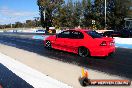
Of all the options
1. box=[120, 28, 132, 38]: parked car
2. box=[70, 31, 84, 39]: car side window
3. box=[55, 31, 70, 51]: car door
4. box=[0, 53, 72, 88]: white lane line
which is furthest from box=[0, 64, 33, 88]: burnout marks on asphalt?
box=[120, 28, 132, 38]: parked car

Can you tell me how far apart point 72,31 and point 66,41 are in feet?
2.27

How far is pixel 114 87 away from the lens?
8.13 m

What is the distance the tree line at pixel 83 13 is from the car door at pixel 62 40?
3624cm

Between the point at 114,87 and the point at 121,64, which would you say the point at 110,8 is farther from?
the point at 114,87

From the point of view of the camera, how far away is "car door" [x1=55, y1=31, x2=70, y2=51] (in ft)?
53.1

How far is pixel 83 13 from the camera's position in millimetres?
79125

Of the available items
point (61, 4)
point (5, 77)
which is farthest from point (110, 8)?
point (5, 77)

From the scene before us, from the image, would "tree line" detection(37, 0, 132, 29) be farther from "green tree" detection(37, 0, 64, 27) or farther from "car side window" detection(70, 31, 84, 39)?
"car side window" detection(70, 31, 84, 39)

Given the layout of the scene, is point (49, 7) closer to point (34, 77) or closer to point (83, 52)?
point (83, 52)

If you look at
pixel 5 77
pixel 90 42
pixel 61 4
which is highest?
pixel 61 4

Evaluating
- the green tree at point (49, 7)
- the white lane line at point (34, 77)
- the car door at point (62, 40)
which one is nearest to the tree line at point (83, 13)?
the green tree at point (49, 7)

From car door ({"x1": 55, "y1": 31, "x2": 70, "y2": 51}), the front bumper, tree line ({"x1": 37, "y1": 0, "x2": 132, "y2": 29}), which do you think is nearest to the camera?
the front bumper

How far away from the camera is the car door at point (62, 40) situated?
16.2m

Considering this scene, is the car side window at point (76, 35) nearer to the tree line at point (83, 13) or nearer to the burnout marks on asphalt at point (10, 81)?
the burnout marks on asphalt at point (10, 81)
